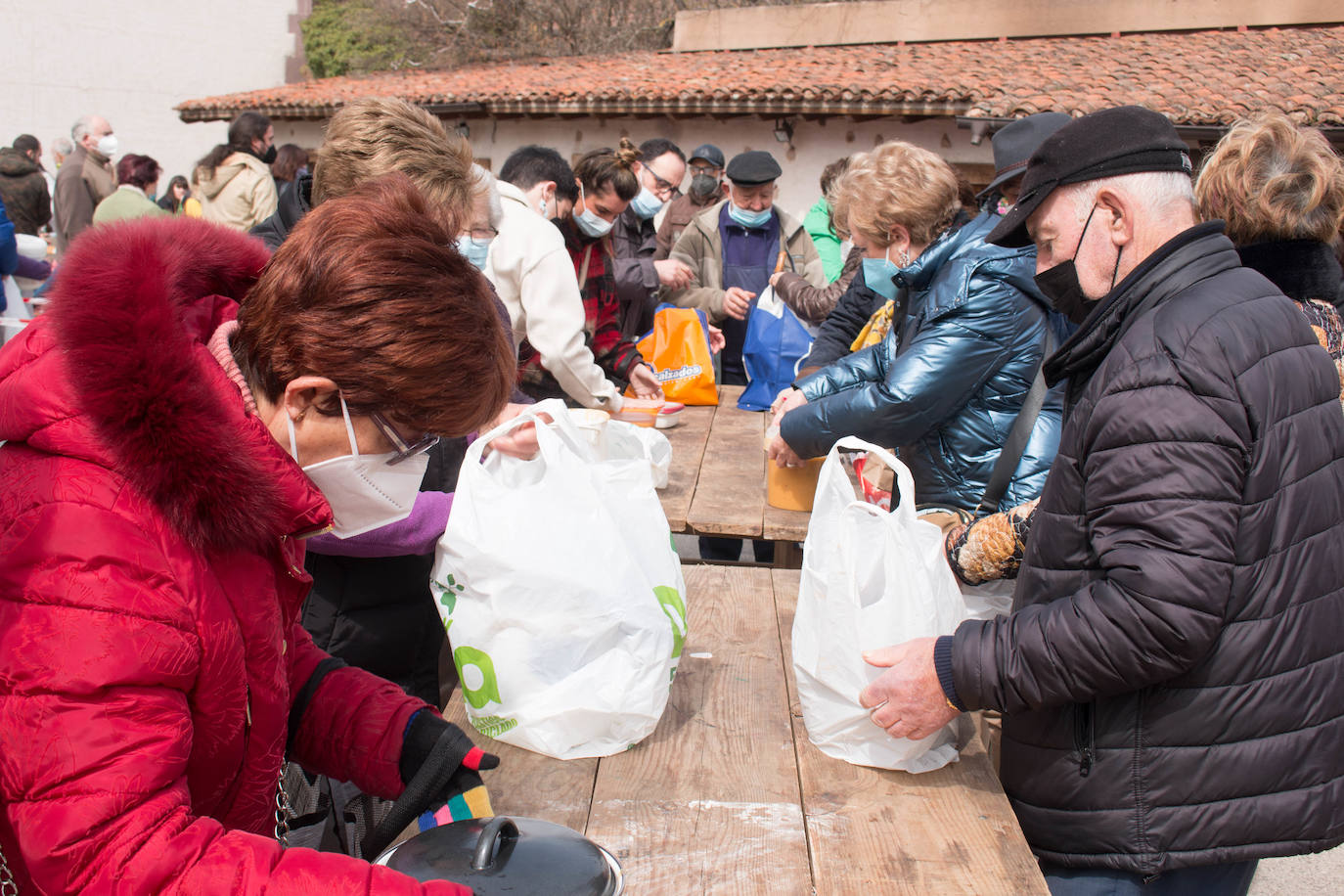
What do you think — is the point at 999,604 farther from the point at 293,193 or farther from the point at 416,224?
the point at 293,193

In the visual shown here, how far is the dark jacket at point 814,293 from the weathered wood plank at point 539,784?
122 inches

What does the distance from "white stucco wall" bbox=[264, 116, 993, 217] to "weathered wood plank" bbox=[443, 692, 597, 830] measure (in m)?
11.5

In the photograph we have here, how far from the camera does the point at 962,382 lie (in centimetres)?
235

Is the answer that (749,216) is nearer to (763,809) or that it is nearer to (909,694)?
(909,694)

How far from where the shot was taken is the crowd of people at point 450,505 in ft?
3.07

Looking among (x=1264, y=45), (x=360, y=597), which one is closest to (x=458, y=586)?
(x=360, y=597)

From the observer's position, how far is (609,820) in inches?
57.5

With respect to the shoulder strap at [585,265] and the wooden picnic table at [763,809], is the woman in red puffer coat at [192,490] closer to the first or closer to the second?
the wooden picnic table at [763,809]

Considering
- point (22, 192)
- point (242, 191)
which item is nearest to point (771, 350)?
point (242, 191)

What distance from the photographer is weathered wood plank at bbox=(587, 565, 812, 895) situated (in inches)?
53.5

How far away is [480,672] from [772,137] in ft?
39.9

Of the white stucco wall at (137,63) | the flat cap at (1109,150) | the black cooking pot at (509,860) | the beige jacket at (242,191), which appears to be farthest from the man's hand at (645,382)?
the white stucco wall at (137,63)

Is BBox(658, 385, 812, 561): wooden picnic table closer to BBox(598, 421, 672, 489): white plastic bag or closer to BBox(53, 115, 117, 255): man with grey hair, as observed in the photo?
BBox(598, 421, 672, 489): white plastic bag

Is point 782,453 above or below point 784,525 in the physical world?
above
